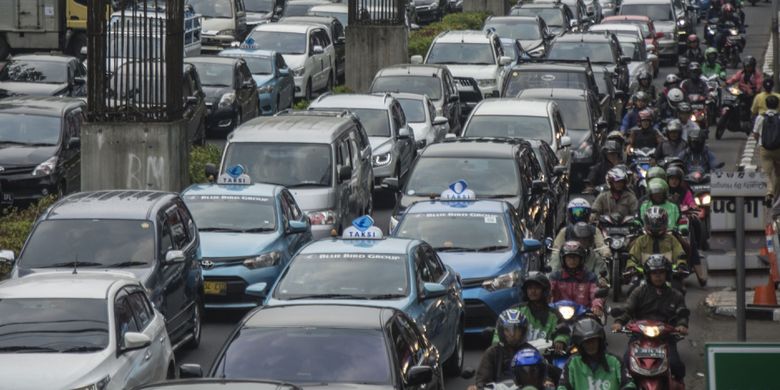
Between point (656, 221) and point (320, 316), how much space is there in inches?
238

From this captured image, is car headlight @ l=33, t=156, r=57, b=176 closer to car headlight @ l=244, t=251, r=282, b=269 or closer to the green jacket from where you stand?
car headlight @ l=244, t=251, r=282, b=269

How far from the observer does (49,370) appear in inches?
518

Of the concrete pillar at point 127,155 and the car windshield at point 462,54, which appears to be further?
the car windshield at point 462,54

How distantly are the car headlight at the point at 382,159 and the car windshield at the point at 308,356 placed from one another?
15414mm

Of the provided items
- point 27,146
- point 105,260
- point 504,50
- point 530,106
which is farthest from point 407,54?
point 105,260

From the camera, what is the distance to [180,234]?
60.0 ft

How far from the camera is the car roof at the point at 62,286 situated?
47.0 feet

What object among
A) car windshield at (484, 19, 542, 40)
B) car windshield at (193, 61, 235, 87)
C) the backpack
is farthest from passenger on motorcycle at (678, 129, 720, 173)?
car windshield at (484, 19, 542, 40)

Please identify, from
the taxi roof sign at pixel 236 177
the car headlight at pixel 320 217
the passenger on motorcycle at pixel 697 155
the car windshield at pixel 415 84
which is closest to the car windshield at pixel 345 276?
the taxi roof sign at pixel 236 177

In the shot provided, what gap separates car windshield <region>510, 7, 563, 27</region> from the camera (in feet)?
163

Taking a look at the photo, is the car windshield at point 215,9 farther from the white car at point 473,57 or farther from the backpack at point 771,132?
the backpack at point 771,132

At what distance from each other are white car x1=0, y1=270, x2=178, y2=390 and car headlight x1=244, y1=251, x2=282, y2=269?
4.61 metres

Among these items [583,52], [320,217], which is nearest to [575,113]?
[320,217]

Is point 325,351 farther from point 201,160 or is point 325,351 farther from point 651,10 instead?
point 651,10
